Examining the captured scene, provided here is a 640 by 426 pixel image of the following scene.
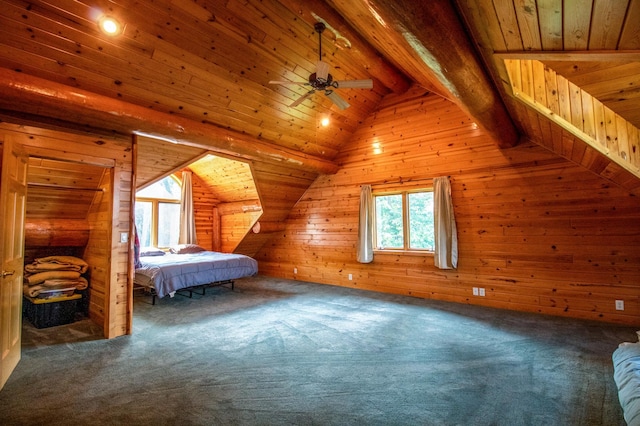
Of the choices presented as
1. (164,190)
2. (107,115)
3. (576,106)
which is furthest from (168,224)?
(576,106)

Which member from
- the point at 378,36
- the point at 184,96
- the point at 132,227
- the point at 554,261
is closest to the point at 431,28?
the point at 378,36

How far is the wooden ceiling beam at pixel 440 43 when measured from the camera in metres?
1.52

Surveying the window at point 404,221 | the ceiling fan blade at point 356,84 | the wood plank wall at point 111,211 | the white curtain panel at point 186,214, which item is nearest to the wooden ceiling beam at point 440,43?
the ceiling fan blade at point 356,84

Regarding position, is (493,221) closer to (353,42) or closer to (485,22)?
(353,42)

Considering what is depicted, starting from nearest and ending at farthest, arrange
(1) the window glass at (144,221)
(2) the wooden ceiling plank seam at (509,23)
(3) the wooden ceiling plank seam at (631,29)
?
(3) the wooden ceiling plank seam at (631,29) < (2) the wooden ceiling plank seam at (509,23) < (1) the window glass at (144,221)

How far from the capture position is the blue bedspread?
14.6 ft

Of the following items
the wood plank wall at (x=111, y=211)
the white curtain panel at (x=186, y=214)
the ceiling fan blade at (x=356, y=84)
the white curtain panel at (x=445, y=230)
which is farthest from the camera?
the white curtain panel at (x=186, y=214)

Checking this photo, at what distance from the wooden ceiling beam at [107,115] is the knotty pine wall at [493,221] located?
2.33 meters

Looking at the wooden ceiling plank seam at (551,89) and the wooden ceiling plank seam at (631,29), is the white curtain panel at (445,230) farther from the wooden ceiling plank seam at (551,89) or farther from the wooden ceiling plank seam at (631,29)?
the wooden ceiling plank seam at (631,29)

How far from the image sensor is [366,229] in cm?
566

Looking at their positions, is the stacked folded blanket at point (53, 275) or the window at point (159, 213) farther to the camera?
the window at point (159, 213)

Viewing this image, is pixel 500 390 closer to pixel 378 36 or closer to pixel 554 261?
pixel 554 261

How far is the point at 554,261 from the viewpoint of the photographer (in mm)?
4090

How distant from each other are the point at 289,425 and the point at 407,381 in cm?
101
